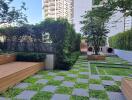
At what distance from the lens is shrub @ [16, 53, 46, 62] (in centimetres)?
749

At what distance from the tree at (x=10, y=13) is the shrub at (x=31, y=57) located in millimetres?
2877

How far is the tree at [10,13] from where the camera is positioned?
8.90 meters

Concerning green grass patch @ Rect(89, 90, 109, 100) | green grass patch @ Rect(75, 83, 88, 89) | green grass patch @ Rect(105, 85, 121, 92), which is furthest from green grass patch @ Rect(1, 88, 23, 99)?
green grass patch @ Rect(105, 85, 121, 92)

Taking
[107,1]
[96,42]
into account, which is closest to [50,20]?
[107,1]

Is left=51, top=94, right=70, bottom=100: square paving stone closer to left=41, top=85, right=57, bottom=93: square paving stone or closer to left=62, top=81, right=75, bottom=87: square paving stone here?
left=41, top=85, right=57, bottom=93: square paving stone

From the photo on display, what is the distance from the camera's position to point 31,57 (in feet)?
24.8

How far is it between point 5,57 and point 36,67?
4.42ft

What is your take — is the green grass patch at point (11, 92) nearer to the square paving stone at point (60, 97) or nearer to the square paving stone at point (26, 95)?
the square paving stone at point (26, 95)

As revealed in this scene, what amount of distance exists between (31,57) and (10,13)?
11.8 ft

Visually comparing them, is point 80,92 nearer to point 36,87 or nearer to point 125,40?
point 36,87

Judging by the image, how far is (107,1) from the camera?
5.53m

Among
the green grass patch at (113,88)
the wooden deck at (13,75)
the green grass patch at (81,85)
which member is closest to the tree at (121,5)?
the green grass patch at (113,88)

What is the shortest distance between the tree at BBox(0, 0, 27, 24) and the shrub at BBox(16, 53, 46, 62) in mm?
2877

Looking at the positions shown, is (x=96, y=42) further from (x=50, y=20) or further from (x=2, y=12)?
(x=2, y=12)
